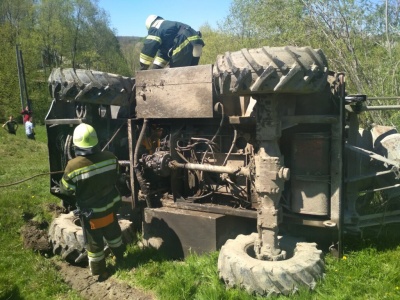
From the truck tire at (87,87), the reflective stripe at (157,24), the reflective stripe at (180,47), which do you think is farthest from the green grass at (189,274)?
the reflective stripe at (157,24)

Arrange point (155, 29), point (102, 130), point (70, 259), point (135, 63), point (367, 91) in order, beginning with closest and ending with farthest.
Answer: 1. point (70, 259)
2. point (102, 130)
3. point (155, 29)
4. point (367, 91)
5. point (135, 63)

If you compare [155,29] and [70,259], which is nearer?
[70,259]

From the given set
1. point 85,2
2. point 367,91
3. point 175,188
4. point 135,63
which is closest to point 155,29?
point 175,188

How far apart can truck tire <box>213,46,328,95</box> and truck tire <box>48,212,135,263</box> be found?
244 cm

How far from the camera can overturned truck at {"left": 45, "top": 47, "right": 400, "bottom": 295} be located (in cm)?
327

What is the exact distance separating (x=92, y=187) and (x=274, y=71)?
2368mm

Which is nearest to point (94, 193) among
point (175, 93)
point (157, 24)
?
point (175, 93)

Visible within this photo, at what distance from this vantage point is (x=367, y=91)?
27.1 ft

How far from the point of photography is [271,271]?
3.23 metres

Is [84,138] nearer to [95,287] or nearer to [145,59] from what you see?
[95,287]

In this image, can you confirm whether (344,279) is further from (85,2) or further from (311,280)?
(85,2)

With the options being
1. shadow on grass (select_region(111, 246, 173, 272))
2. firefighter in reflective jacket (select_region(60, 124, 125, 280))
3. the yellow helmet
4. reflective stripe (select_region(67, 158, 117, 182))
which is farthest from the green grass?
the yellow helmet

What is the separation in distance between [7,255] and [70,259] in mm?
884

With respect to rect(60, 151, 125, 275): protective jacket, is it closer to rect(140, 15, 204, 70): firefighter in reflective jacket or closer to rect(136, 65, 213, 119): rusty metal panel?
rect(136, 65, 213, 119): rusty metal panel
